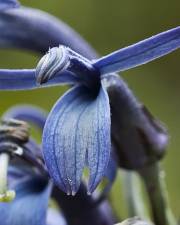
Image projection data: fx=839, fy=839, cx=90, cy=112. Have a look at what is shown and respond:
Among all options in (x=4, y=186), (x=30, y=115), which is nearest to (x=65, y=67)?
(x=4, y=186)

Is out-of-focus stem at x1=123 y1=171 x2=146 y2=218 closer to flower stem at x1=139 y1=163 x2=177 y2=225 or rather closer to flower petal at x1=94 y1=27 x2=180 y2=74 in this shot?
flower stem at x1=139 y1=163 x2=177 y2=225

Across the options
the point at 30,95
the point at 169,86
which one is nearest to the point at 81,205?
the point at 30,95

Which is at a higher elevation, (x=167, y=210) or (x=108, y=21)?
(x=108, y=21)

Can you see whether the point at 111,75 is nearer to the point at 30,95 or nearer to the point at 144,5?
the point at 30,95

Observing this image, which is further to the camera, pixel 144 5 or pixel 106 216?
pixel 144 5

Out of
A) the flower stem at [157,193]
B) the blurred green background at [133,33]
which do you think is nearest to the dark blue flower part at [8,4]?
the flower stem at [157,193]

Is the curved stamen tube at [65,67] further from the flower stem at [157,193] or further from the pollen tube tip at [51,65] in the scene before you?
the flower stem at [157,193]

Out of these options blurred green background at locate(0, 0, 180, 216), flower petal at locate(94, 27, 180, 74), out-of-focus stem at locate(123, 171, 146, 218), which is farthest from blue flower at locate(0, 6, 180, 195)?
blurred green background at locate(0, 0, 180, 216)
